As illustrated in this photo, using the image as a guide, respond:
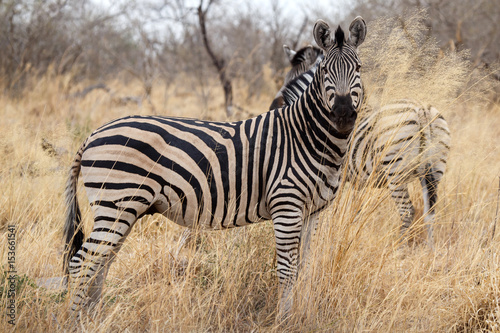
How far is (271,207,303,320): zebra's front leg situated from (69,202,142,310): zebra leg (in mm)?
845

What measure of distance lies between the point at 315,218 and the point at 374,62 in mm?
1177

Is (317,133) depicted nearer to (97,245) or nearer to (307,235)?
(307,235)

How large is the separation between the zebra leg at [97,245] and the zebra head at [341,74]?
1269mm

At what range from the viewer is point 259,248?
3.26 metres

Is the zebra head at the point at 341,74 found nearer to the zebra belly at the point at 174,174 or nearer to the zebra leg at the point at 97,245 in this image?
the zebra belly at the point at 174,174

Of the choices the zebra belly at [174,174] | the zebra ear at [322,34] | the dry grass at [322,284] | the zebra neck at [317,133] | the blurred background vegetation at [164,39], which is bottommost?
the dry grass at [322,284]

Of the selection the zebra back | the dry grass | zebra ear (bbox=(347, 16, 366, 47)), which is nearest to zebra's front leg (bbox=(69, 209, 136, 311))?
the dry grass

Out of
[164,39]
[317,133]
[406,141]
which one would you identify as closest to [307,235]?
[317,133]

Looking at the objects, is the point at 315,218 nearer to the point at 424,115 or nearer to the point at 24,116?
the point at 424,115

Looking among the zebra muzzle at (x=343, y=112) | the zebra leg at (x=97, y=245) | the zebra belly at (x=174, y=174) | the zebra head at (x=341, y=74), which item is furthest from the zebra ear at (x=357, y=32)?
the zebra leg at (x=97, y=245)

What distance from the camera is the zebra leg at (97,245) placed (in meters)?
2.44

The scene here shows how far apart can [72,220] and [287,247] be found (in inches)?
51.6

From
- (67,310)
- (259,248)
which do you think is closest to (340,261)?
(259,248)

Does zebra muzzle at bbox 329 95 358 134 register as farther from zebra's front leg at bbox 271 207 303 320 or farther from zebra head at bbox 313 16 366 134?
zebra's front leg at bbox 271 207 303 320
